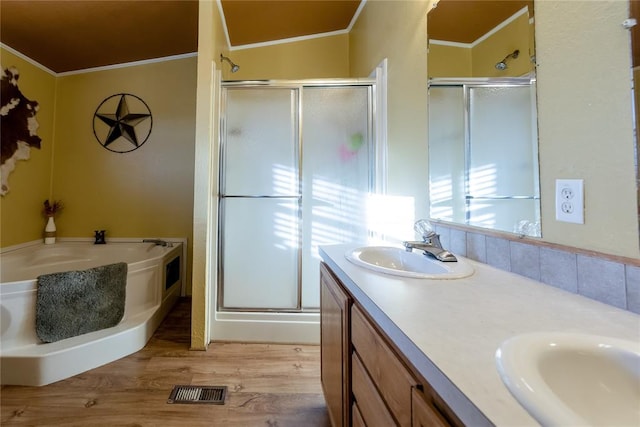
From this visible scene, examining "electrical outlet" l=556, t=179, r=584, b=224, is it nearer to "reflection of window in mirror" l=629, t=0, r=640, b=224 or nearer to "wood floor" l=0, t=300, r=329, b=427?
"reflection of window in mirror" l=629, t=0, r=640, b=224

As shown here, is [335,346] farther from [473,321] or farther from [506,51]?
[506,51]

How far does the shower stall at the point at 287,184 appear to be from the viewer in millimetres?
2148

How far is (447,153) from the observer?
1348 mm

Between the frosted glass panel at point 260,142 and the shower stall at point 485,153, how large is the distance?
3.61ft

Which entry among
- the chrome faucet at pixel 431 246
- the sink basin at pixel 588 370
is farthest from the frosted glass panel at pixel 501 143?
the sink basin at pixel 588 370

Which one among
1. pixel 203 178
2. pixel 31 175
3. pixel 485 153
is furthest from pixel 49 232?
pixel 485 153

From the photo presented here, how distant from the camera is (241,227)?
7.11 feet

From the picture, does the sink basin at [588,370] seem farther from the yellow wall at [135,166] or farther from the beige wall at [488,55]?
the yellow wall at [135,166]

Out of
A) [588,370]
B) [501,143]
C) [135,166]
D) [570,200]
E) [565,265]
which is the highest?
[135,166]

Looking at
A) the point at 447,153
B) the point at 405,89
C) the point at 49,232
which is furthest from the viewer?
the point at 49,232

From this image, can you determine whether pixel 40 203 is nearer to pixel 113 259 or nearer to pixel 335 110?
pixel 113 259

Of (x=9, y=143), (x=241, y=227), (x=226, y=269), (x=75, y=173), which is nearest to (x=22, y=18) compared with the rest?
(x=9, y=143)

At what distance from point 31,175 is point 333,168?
307 centimetres

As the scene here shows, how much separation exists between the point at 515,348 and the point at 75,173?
398cm
